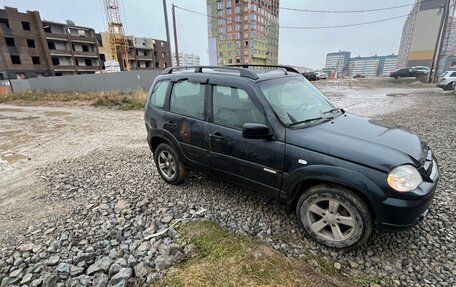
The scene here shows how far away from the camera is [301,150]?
2.38m

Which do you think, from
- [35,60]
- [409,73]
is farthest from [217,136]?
[35,60]

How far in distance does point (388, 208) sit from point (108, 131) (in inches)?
346

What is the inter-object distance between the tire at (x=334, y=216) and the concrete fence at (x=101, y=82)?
18.6m

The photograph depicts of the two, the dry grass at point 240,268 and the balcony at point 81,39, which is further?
the balcony at point 81,39

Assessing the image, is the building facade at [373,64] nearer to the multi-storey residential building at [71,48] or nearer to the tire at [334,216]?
the multi-storey residential building at [71,48]

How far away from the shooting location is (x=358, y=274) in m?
2.15

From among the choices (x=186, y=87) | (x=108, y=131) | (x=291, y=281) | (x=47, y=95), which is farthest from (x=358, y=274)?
(x=47, y=95)

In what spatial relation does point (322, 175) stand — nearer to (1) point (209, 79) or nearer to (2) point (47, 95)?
(1) point (209, 79)

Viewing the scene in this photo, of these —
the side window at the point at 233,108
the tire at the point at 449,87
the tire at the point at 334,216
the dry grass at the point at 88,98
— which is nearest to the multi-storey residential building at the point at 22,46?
the dry grass at the point at 88,98

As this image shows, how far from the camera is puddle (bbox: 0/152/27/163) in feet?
19.0

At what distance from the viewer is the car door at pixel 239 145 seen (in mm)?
Answer: 2619

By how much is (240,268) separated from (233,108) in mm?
1786

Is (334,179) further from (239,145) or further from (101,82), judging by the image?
(101,82)

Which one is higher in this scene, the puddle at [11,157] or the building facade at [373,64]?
the building facade at [373,64]
